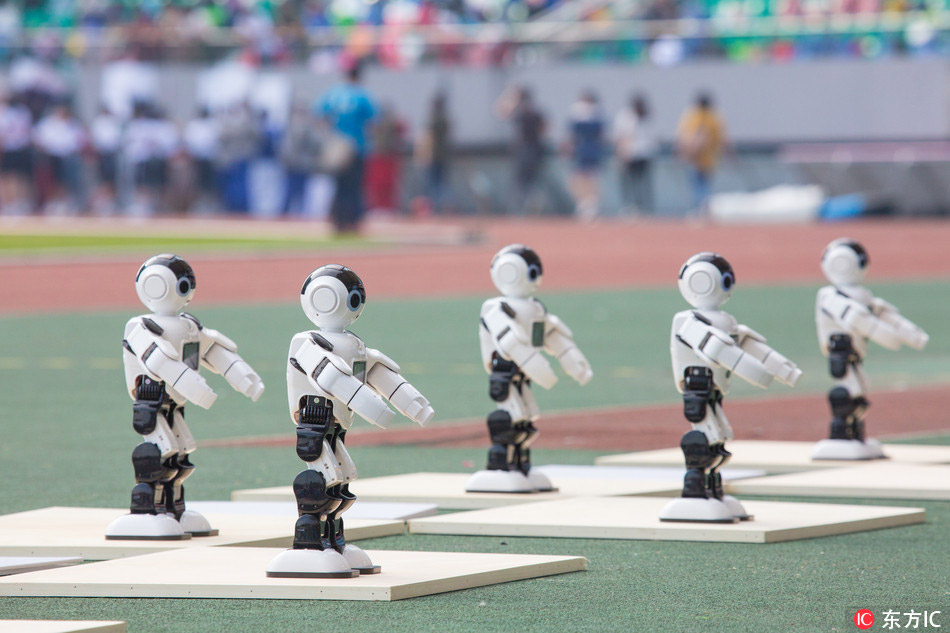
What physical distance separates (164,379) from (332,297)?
0.95m

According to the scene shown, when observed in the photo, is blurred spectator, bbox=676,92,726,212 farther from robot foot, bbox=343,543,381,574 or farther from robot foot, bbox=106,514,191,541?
robot foot, bbox=343,543,381,574

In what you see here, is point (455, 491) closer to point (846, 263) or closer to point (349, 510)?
point (349, 510)

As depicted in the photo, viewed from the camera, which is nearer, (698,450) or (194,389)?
(194,389)

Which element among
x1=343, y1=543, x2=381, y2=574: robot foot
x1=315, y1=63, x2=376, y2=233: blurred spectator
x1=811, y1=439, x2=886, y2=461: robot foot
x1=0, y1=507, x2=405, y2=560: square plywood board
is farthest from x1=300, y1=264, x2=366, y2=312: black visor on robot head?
x1=315, y1=63, x2=376, y2=233: blurred spectator

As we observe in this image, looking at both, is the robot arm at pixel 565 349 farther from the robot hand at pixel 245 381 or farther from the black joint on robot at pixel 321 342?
the black joint on robot at pixel 321 342

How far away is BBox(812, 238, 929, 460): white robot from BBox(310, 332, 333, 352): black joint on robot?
11.8ft

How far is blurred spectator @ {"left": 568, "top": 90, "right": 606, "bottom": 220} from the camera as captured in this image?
33031 millimetres

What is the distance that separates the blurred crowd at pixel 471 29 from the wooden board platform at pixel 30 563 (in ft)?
94.0

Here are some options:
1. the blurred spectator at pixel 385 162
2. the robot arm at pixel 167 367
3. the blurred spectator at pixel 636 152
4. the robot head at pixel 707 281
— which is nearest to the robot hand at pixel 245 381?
the robot arm at pixel 167 367

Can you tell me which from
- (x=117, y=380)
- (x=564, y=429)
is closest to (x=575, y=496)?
(x=564, y=429)

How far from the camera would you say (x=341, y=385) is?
5.45 meters

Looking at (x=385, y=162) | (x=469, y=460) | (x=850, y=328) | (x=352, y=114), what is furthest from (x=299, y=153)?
(x=850, y=328)

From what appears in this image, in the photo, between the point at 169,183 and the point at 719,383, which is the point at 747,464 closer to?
the point at 719,383

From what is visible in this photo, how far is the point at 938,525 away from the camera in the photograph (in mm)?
7055
